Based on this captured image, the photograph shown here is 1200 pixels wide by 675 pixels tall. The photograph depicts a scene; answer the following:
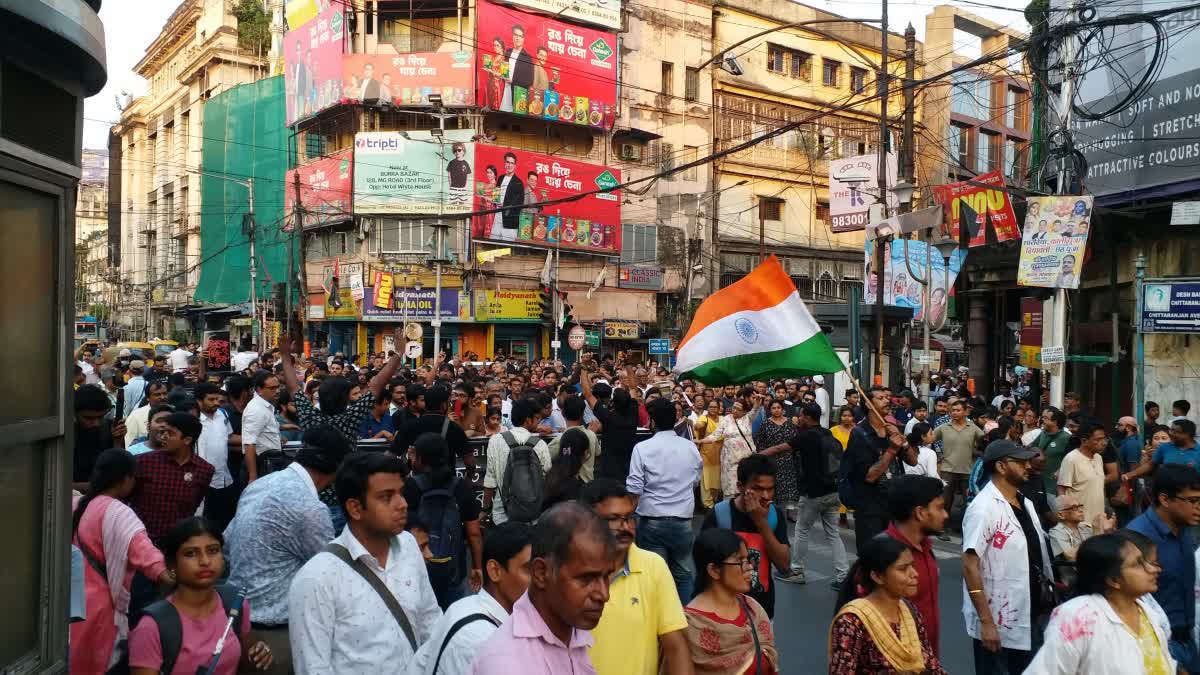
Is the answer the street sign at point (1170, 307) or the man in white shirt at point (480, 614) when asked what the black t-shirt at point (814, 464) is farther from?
the street sign at point (1170, 307)

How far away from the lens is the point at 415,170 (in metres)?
33.7

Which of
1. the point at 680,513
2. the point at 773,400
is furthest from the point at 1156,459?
the point at 680,513

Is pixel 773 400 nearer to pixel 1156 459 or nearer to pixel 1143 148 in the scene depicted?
pixel 1156 459

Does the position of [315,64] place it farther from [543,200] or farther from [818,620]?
[818,620]

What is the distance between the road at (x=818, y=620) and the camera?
6816mm

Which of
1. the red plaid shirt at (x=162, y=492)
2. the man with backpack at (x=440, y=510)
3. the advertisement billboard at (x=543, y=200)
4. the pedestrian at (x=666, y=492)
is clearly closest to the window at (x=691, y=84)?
the advertisement billboard at (x=543, y=200)

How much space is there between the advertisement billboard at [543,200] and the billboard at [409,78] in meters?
2.23

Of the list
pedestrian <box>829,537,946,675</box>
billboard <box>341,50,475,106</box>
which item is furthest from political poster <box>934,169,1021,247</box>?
billboard <box>341,50,475,106</box>

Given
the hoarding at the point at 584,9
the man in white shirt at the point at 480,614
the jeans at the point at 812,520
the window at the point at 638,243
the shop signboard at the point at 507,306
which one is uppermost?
the hoarding at the point at 584,9

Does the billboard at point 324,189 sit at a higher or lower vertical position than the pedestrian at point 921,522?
higher

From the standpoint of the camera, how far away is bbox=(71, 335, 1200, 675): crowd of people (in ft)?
10.7

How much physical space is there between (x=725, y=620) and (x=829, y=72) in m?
45.6

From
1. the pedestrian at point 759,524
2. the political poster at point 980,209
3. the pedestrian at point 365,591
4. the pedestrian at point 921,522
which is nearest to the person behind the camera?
the pedestrian at point 365,591

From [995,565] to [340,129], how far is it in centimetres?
3482
